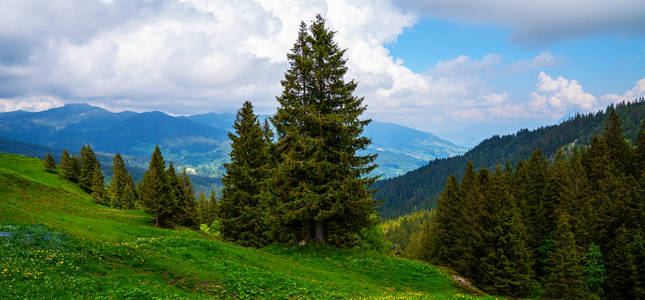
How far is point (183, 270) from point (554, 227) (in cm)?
5250

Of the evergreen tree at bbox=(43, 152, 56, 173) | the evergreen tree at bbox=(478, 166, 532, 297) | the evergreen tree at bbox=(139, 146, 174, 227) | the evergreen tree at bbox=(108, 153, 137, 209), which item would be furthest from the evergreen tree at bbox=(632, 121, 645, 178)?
the evergreen tree at bbox=(43, 152, 56, 173)

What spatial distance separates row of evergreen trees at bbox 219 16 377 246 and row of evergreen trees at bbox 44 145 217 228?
2919cm

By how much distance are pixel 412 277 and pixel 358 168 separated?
10.2m

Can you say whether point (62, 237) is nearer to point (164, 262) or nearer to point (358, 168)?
point (164, 262)

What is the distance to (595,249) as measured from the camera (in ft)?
125

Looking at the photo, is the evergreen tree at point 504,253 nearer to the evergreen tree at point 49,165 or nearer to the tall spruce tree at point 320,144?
the tall spruce tree at point 320,144

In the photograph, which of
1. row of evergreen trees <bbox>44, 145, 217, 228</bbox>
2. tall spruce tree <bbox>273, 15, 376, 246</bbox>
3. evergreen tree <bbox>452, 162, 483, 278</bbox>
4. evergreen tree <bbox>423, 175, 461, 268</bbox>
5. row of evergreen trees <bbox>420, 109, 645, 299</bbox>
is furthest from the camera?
row of evergreen trees <bbox>44, 145, 217, 228</bbox>

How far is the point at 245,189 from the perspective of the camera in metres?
34.3

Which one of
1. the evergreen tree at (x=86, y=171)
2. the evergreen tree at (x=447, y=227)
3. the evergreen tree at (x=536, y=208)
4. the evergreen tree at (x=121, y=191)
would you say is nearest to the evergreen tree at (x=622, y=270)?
the evergreen tree at (x=536, y=208)

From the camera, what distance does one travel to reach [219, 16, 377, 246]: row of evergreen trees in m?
23.7

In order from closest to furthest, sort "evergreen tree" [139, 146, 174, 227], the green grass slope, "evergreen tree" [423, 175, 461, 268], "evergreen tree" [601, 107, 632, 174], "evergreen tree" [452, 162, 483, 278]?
the green grass slope → "evergreen tree" [452, 162, 483, 278] → "evergreen tree" [423, 175, 461, 268] → "evergreen tree" [139, 146, 174, 227] → "evergreen tree" [601, 107, 632, 174]

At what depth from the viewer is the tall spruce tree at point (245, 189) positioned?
1299 inches

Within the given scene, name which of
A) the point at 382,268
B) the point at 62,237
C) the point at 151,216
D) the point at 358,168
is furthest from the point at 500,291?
the point at 151,216

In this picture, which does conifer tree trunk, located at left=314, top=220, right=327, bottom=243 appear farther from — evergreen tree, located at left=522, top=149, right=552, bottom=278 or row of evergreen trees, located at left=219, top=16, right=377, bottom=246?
evergreen tree, located at left=522, top=149, right=552, bottom=278
